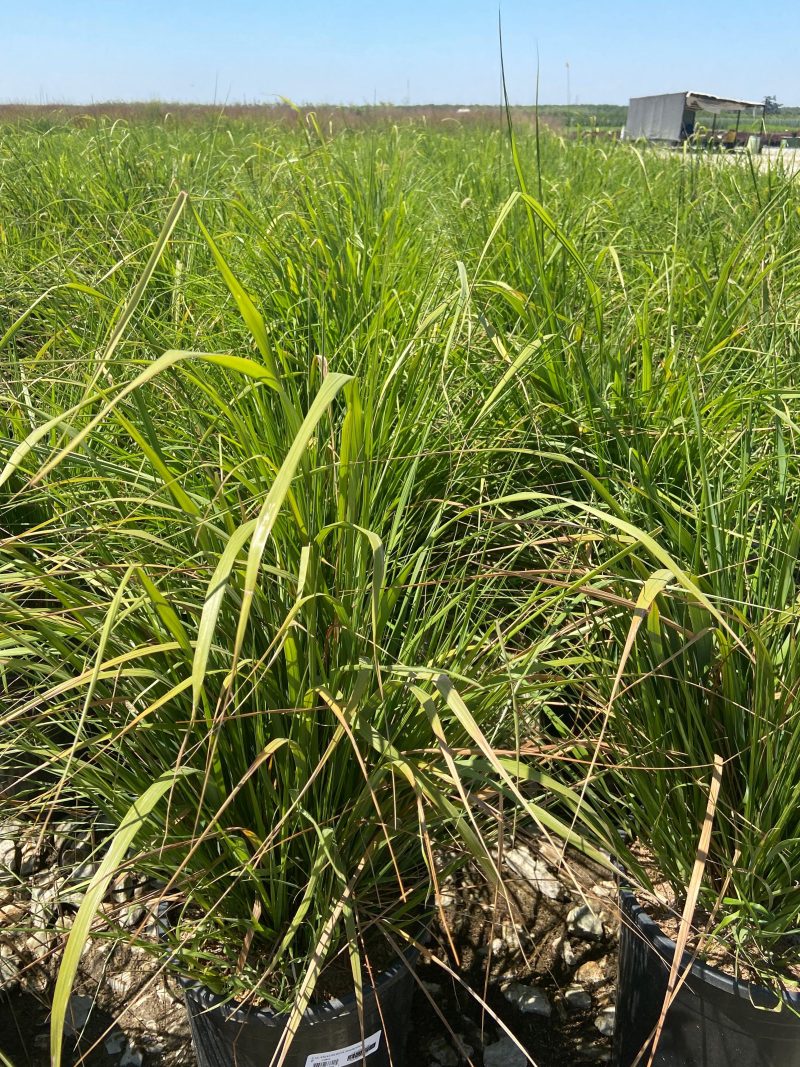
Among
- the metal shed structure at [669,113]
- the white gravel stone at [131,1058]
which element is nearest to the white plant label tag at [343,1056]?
the white gravel stone at [131,1058]

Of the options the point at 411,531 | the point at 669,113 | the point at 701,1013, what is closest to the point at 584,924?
the point at 701,1013

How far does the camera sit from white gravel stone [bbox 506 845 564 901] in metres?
1.32

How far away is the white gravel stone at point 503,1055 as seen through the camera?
1158 mm

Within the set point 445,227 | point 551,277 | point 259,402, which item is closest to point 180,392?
point 259,402

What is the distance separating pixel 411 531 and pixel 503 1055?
0.74 metres

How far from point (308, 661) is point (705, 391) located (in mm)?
875

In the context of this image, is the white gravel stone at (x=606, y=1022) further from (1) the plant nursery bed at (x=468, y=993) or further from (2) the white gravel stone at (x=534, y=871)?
(2) the white gravel stone at (x=534, y=871)

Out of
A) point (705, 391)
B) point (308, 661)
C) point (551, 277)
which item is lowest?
point (308, 661)

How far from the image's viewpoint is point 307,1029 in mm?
910

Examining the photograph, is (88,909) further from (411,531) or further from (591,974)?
(591,974)

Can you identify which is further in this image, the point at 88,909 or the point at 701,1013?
the point at 701,1013

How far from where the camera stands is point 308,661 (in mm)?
898

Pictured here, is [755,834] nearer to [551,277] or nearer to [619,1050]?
[619,1050]

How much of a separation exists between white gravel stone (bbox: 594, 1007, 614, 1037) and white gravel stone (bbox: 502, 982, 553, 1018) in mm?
68
